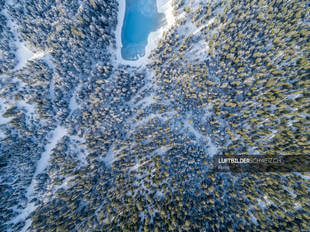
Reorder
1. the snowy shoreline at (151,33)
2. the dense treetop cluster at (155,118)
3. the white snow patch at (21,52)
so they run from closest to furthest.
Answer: the dense treetop cluster at (155,118) → the white snow patch at (21,52) → the snowy shoreline at (151,33)

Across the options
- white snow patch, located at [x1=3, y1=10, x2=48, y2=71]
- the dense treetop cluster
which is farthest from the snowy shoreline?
white snow patch, located at [x1=3, y1=10, x2=48, y2=71]

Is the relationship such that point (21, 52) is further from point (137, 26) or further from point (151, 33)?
point (151, 33)

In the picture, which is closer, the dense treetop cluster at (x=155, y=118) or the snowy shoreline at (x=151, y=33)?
the dense treetop cluster at (x=155, y=118)

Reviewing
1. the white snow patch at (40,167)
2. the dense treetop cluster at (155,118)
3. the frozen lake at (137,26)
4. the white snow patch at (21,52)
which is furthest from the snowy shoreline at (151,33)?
the white snow patch at (40,167)

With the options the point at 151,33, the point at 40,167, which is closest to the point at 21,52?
the point at 40,167

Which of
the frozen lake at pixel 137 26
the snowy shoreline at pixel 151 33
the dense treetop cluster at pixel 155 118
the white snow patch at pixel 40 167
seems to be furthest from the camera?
the frozen lake at pixel 137 26

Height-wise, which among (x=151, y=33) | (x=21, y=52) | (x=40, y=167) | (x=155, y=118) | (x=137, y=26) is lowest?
(x=155, y=118)

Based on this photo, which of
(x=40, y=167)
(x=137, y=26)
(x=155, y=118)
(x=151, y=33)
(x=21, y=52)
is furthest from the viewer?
(x=137, y=26)

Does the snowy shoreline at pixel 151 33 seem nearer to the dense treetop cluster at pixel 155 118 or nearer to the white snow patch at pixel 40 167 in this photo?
the dense treetop cluster at pixel 155 118
